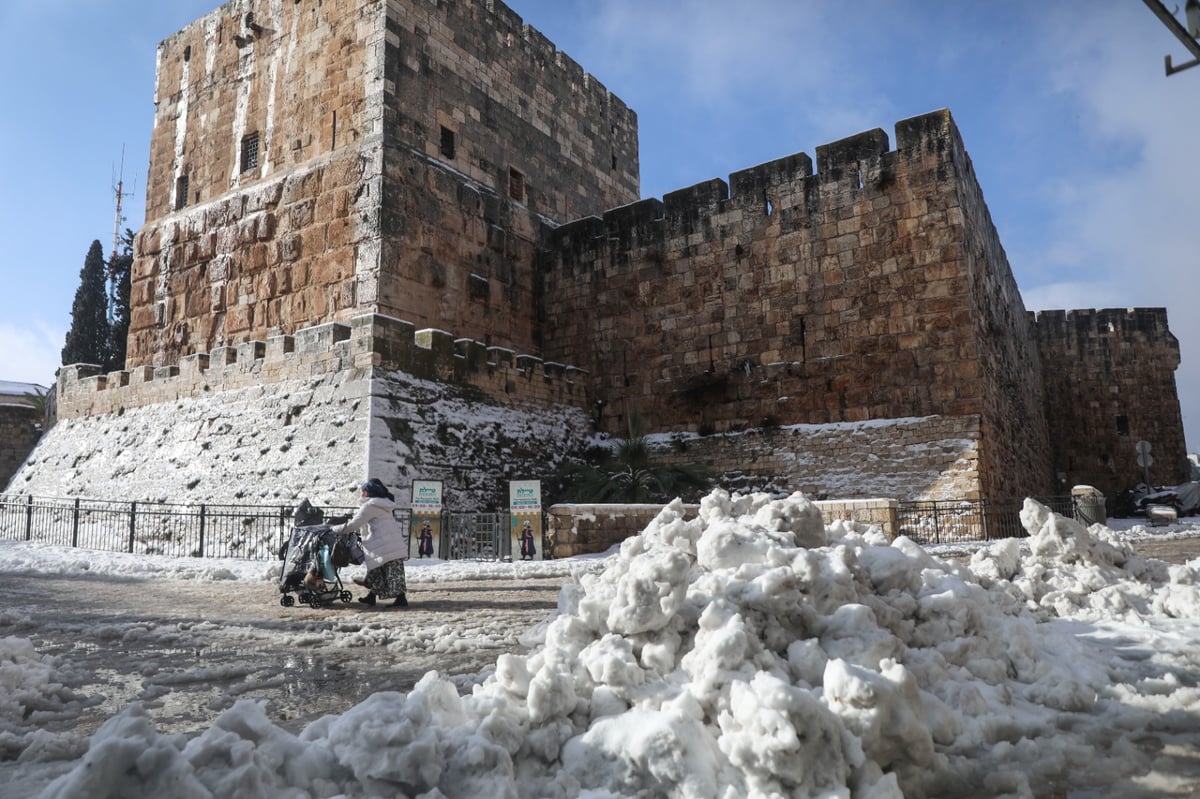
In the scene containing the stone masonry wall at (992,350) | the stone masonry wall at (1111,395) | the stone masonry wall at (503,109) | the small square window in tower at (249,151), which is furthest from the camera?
the stone masonry wall at (1111,395)

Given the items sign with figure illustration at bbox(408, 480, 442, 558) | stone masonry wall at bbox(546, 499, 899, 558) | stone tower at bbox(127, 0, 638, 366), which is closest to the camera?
stone masonry wall at bbox(546, 499, 899, 558)

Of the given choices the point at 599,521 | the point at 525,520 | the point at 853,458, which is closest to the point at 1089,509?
the point at 853,458

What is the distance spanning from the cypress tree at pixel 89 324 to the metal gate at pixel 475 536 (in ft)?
91.4

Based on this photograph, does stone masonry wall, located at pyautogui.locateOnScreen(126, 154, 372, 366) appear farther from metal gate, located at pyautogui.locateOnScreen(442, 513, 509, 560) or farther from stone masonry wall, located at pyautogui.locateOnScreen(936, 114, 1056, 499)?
stone masonry wall, located at pyautogui.locateOnScreen(936, 114, 1056, 499)

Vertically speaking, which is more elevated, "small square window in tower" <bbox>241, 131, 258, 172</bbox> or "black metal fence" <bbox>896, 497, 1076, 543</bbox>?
"small square window in tower" <bbox>241, 131, 258, 172</bbox>

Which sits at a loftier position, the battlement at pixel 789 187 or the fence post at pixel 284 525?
the battlement at pixel 789 187

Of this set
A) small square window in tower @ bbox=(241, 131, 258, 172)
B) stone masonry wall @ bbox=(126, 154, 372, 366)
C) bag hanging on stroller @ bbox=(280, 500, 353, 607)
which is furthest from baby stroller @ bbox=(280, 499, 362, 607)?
small square window in tower @ bbox=(241, 131, 258, 172)

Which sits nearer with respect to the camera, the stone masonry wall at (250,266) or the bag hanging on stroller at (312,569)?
the bag hanging on stroller at (312,569)

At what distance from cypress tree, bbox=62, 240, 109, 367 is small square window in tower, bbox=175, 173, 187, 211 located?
17.7 m

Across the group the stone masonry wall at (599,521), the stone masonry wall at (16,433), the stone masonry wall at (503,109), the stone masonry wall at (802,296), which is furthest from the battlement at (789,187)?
the stone masonry wall at (16,433)

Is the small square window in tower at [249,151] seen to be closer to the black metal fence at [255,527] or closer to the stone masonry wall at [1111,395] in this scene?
the black metal fence at [255,527]

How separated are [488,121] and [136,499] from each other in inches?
447

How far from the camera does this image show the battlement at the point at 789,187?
45.7ft

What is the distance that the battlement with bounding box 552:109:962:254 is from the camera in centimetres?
1393
